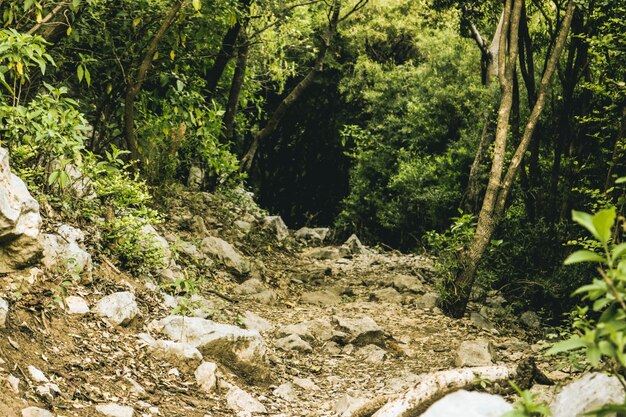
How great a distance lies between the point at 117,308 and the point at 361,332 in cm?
291

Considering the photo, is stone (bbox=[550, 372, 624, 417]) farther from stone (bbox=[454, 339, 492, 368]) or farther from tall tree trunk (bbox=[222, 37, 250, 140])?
tall tree trunk (bbox=[222, 37, 250, 140])

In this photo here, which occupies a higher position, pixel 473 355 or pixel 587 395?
pixel 587 395

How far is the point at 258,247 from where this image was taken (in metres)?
11.3

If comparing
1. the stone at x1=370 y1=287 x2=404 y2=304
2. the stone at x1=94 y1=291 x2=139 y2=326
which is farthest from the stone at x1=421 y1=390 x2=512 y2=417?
the stone at x1=370 y1=287 x2=404 y2=304

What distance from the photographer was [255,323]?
6.86 metres

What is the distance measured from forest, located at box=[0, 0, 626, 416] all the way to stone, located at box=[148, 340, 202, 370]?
1273 millimetres

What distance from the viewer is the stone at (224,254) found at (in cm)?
902

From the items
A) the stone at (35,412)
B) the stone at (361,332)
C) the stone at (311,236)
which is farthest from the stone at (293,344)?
the stone at (311,236)

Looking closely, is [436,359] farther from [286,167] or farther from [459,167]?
[286,167]

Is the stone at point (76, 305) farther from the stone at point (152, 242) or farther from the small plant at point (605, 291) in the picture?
the small plant at point (605, 291)

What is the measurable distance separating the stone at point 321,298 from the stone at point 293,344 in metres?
2.22

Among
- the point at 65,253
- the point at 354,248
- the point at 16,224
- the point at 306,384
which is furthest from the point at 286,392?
the point at 354,248

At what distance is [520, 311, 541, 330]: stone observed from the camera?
27.2 ft

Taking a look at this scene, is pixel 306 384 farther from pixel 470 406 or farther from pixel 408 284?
pixel 408 284
